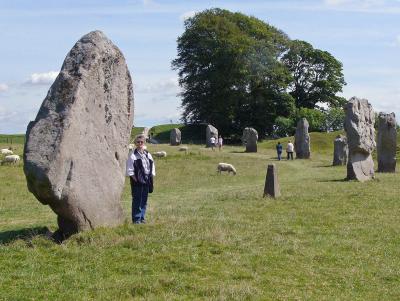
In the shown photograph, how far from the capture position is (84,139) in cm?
1378

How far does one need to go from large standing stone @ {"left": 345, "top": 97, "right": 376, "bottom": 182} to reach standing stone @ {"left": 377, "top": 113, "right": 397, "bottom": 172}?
16.2ft

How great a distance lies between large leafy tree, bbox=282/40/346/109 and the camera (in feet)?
286

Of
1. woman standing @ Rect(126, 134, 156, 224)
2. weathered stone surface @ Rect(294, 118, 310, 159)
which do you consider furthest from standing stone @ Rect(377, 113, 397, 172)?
woman standing @ Rect(126, 134, 156, 224)

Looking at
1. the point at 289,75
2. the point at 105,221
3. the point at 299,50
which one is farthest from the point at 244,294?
the point at 299,50

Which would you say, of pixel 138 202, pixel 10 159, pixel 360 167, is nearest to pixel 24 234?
pixel 138 202

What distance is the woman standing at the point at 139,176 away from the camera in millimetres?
15242

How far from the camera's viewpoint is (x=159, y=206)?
67.0ft

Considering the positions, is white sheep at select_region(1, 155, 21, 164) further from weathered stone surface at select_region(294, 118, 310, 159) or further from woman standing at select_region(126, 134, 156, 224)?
woman standing at select_region(126, 134, 156, 224)

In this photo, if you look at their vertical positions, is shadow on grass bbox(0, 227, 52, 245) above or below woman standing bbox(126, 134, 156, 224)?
below

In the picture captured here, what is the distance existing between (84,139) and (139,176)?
204cm

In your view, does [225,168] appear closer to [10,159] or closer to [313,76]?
[10,159]

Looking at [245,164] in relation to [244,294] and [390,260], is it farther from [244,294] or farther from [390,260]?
[244,294]

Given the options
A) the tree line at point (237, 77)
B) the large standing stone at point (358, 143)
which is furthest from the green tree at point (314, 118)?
the large standing stone at point (358, 143)

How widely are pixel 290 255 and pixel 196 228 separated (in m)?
2.67
